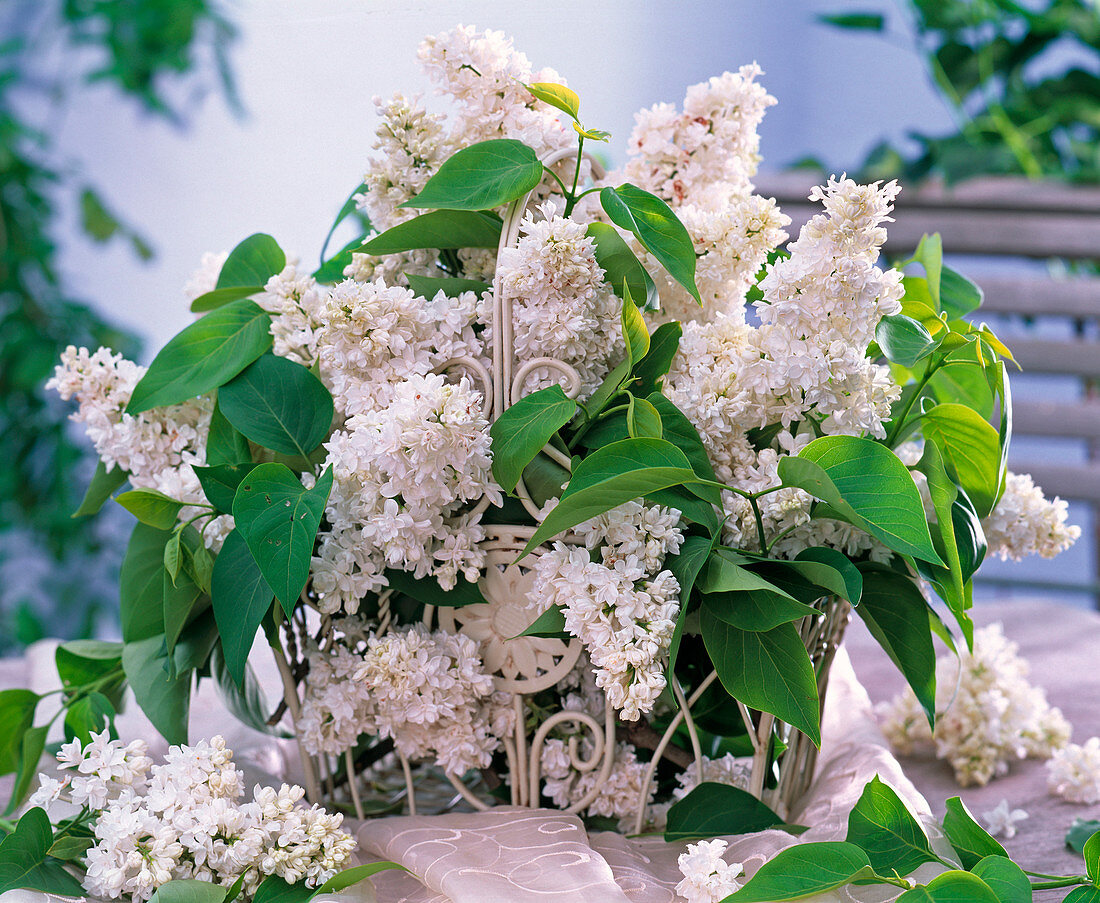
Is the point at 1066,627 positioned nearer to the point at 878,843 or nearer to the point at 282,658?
the point at 878,843

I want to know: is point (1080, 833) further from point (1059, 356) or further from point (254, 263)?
point (1059, 356)

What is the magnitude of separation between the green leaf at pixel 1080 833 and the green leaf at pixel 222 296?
61 cm

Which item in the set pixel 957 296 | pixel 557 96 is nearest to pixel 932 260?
pixel 957 296

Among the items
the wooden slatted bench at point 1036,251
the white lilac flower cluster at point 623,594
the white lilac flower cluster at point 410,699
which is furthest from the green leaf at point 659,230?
the wooden slatted bench at point 1036,251

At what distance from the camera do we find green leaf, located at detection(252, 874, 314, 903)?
0.44 m

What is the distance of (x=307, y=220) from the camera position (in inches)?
80.4

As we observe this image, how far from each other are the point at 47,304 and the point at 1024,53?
234 centimetres

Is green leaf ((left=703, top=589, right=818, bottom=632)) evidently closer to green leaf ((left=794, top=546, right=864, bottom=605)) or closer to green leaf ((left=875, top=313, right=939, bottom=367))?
green leaf ((left=794, top=546, right=864, bottom=605))

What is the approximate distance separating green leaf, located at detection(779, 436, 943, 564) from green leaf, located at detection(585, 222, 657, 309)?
0.41 ft

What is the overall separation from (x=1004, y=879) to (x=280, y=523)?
1.18 ft

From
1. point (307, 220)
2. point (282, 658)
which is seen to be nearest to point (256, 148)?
point (307, 220)

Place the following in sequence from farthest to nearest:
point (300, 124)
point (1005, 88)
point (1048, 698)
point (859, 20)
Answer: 1. point (1005, 88)
2. point (859, 20)
3. point (300, 124)
4. point (1048, 698)

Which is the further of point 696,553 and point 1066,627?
point 1066,627

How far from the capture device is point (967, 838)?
464 mm
